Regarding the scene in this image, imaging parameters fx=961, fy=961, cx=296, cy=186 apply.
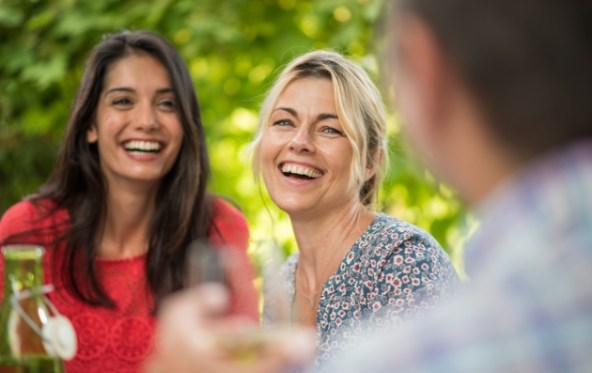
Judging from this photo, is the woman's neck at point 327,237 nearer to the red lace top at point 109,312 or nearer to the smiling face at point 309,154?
the smiling face at point 309,154

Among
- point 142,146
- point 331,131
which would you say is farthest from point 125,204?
point 331,131

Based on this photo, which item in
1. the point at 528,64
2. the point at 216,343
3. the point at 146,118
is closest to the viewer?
the point at 528,64

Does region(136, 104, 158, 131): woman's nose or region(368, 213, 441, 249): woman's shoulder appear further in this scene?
region(136, 104, 158, 131): woman's nose

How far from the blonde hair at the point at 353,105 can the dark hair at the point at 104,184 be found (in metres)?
0.48

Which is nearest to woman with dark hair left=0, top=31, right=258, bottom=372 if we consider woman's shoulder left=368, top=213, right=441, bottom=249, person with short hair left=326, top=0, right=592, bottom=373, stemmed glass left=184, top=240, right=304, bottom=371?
woman's shoulder left=368, top=213, right=441, bottom=249

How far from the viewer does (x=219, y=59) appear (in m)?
4.72

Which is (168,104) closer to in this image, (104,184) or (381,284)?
(104,184)

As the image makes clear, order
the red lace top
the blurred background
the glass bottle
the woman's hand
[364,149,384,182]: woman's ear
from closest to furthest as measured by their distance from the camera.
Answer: the woman's hand → the glass bottle → [364,149,384,182]: woman's ear → the red lace top → the blurred background

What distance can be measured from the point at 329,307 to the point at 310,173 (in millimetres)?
376

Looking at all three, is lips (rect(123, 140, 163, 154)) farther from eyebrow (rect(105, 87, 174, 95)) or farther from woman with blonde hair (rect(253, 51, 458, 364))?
woman with blonde hair (rect(253, 51, 458, 364))

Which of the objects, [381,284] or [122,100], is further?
[122,100]

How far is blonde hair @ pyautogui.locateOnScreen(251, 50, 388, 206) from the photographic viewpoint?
2.66 meters

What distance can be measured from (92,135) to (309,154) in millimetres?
988

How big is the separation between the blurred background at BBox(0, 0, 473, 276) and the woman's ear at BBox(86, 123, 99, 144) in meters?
1.08
